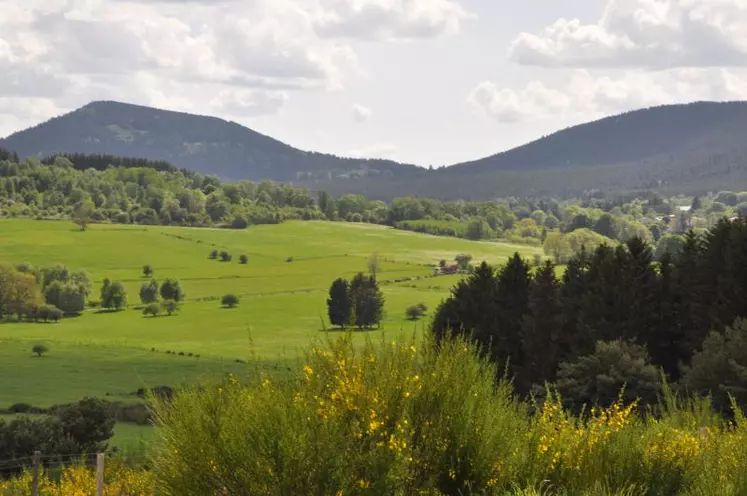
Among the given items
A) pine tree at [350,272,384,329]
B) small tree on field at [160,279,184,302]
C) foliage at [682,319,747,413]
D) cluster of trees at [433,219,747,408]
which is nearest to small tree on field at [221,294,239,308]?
small tree on field at [160,279,184,302]

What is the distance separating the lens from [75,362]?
117m

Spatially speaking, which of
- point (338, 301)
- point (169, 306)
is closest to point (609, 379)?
point (338, 301)

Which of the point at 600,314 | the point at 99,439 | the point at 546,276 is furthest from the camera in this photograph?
the point at 546,276

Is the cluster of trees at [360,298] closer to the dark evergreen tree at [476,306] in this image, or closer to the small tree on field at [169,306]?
the small tree on field at [169,306]

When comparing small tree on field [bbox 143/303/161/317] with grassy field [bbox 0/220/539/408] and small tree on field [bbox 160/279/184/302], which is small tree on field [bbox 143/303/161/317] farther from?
small tree on field [bbox 160/279/184/302]

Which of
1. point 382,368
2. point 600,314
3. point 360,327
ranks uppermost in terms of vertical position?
point 382,368

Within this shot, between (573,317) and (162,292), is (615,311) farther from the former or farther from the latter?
(162,292)

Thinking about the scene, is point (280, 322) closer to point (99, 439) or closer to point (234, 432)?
point (99, 439)

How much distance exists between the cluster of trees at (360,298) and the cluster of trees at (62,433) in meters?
75.3

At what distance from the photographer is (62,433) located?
6225cm

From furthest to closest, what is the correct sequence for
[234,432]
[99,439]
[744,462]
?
[99,439] → [744,462] → [234,432]

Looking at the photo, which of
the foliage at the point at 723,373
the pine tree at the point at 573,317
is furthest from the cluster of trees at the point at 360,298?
the foliage at the point at 723,373

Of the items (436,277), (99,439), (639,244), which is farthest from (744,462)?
(436,277)

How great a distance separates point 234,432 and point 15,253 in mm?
187388
